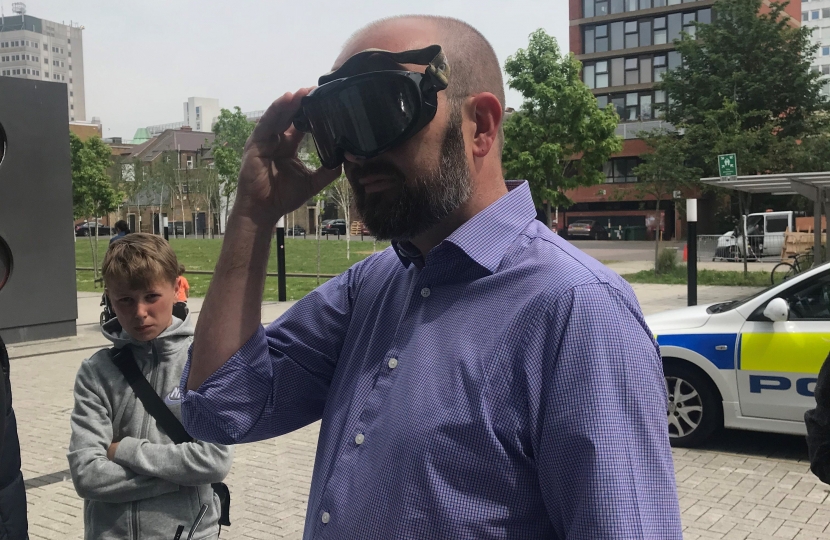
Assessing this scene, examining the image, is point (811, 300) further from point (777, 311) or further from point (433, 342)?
point (433, 342)

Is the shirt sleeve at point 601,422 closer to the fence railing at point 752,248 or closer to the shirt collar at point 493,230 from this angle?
the shirt collar at point 493,230

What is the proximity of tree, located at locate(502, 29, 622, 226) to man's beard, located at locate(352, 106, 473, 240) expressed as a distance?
30885mm

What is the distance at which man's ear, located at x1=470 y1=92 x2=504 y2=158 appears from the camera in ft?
5.03

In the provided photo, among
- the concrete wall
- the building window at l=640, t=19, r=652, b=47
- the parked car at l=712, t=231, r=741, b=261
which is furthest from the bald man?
the building window at l=640, t=19, r=652, b=47

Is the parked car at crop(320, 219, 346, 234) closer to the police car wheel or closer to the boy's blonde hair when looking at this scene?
the police car wheel

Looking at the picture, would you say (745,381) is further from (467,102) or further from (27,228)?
(27,228)

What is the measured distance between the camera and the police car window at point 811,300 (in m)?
6.41

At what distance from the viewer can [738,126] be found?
32.9 meters

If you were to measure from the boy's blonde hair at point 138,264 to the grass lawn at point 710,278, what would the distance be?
66.2ft

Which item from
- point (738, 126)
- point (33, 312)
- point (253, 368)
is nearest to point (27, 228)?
point (33, 312)

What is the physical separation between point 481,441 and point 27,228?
495 inches

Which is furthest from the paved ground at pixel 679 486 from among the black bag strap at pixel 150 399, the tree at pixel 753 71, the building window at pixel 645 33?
the building window at pixel 645 33

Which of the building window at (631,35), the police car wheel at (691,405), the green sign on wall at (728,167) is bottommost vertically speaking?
the police car wheel at (691,405)

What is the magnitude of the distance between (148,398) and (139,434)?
0.42ft
